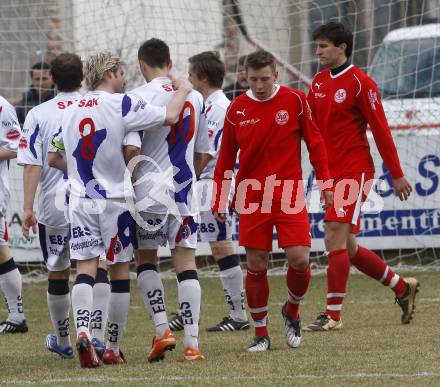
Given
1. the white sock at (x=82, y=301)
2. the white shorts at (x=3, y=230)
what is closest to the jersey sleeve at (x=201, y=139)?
the white sock at (x=82, y=301)

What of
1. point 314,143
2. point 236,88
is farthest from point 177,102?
point 236,88

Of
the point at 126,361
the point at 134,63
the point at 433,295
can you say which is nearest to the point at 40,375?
the point at 126,361

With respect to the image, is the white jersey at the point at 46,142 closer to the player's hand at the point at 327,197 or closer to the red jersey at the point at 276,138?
the red jersey at the point at 276,138

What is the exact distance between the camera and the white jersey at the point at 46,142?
734 centimetres

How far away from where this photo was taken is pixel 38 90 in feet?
41.3

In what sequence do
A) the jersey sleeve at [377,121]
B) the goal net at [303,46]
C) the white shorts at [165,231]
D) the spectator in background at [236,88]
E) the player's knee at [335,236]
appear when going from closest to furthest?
the white shorts at [165,231], the jersey sleeve at [377,121], the player's knee at [335,236], the spectator in background at [236,88], the goal net at [303,46]

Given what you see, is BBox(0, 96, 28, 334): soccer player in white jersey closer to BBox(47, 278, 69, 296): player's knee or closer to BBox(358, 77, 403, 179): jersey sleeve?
BBox(47, 278, 69, 296): player's knee

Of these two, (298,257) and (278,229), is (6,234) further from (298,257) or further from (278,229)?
(298,257)

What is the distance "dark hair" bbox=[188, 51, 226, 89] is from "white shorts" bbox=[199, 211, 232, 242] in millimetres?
1031

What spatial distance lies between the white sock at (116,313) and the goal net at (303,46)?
18.3 ft

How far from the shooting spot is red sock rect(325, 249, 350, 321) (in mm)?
8188

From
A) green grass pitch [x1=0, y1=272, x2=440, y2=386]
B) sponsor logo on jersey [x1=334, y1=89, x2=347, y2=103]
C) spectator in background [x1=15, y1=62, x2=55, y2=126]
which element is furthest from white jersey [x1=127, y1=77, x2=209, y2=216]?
spectator in background [x1=15, y1=62, x2=55, y2=126]

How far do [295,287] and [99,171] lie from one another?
1526 mm

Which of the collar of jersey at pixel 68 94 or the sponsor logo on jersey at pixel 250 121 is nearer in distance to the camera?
the sponsor logo on jersey at pixel 250 121
